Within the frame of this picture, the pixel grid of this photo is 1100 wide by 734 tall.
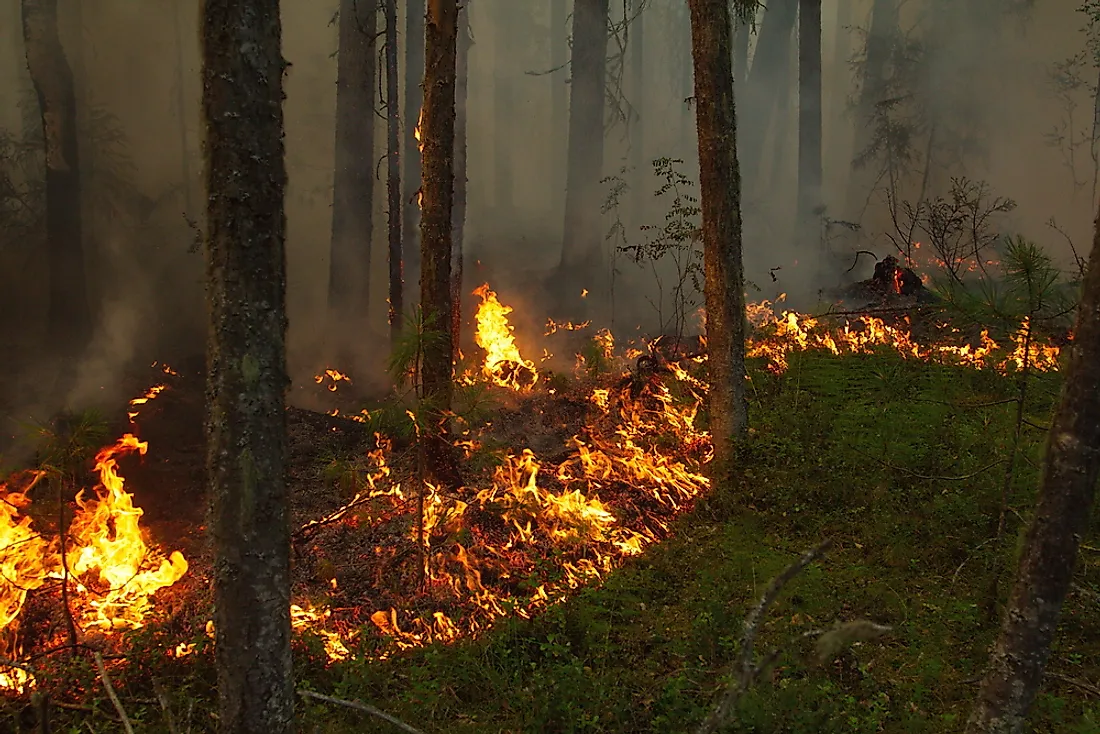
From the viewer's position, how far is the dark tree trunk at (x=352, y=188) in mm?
14156

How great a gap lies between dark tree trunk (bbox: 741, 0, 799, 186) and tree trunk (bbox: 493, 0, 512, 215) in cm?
2062

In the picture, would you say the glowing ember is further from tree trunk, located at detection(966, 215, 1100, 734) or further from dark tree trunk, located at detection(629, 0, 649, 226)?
dark tree trunk, located at detection(629, 0, 649, 226)

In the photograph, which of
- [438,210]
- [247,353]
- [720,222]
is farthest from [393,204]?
[247,353]

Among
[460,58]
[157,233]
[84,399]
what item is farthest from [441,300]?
[157,233]

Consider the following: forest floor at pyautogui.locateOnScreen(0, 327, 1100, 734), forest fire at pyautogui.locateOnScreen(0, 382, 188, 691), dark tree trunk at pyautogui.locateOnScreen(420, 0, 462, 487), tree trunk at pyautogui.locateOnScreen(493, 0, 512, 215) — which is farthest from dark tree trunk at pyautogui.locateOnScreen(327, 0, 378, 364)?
tree trunk at pyautogui.locateOnScreen(493, 0, 512, 215)

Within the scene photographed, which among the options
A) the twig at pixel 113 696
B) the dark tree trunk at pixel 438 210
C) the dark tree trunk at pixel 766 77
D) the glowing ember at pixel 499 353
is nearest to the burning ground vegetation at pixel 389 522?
the dark tree trunk at pixel 438 210

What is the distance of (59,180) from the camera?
1405cm

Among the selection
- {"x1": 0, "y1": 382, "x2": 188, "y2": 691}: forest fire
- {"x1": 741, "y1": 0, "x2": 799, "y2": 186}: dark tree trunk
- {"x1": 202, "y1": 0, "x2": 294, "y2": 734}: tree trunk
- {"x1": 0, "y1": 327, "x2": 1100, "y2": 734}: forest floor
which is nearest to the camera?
{"x1": 202, "y1": 0, "x2": 294, "y2": 734}: tree trunk

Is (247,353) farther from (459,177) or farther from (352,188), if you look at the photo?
(459,177)

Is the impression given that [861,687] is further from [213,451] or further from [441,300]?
[441,300]

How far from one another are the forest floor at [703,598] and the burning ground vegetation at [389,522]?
5cm

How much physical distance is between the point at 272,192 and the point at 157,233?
2048cm

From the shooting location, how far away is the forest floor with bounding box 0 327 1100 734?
385cm

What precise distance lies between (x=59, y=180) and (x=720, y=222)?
14574 millimetres
